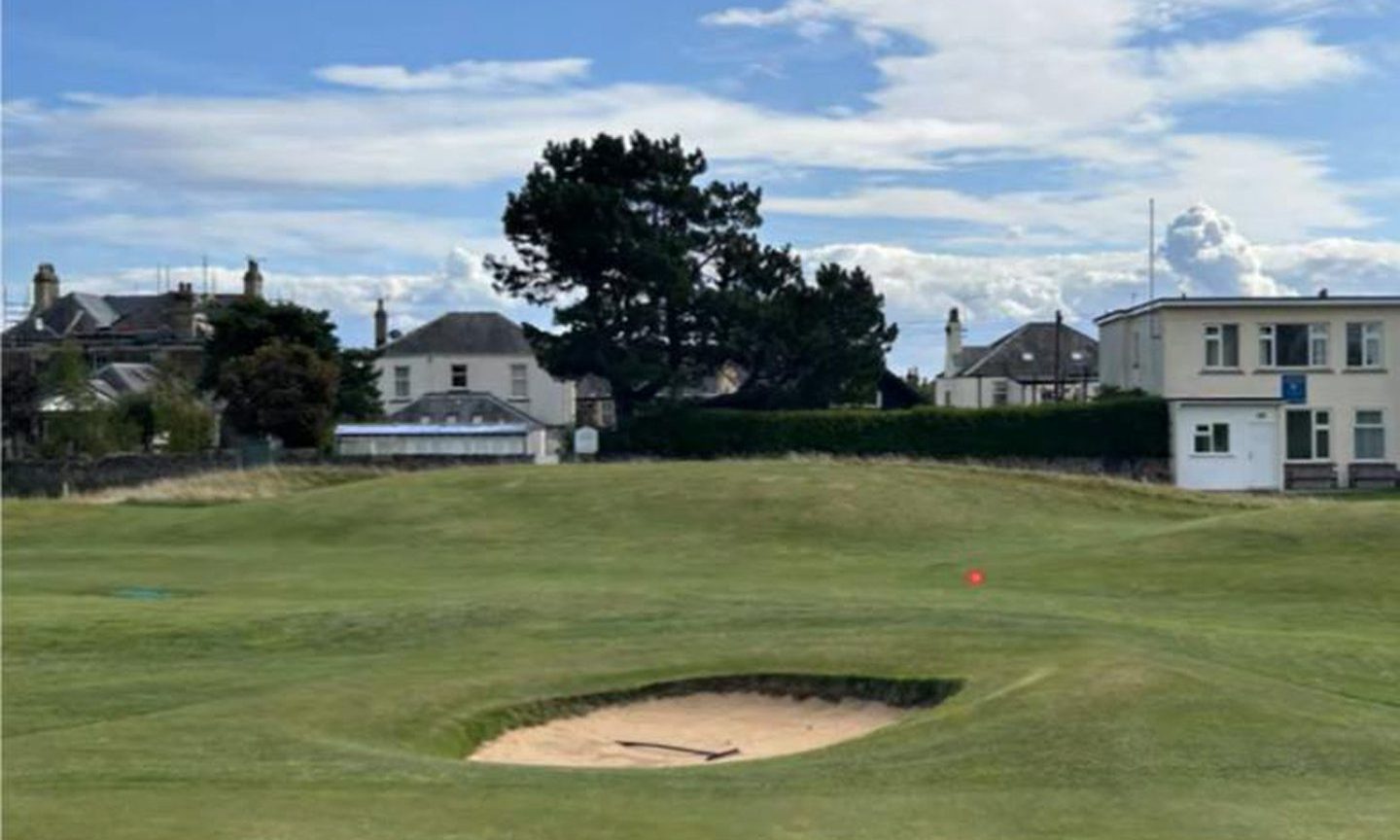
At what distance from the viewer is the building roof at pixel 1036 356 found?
3974 inches

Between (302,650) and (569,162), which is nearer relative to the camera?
(302,650)

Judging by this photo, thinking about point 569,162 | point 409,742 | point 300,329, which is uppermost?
point 569,162

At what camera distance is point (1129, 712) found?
51.8 ft

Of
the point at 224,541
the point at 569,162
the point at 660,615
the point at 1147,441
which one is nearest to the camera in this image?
the point at 660,615

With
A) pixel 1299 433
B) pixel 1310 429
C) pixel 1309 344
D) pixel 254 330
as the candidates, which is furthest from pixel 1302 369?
pixel 254 330

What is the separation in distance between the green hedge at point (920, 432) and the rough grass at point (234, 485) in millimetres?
13155

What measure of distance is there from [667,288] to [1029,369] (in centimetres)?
3276

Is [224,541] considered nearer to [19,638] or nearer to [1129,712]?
[19,638]

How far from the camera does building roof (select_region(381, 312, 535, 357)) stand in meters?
101

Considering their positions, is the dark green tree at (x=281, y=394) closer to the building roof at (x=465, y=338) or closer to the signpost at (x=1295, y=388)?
the building roof at (x=465, y=338)

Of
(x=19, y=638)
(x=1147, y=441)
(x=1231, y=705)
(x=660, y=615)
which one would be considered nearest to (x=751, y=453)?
(x=1147, y=441)

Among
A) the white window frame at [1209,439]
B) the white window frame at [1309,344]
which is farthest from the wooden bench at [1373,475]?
the white window frame at [1209,439]

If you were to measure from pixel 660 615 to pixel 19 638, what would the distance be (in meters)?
9.08

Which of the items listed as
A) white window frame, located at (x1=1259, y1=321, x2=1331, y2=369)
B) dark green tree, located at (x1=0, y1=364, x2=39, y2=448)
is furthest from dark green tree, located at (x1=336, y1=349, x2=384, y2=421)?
white window frame, located at (x1=1259, y1=321, x2=1331, y2=369)
